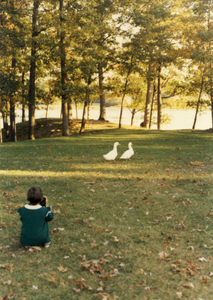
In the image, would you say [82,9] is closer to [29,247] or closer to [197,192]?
[197,192]

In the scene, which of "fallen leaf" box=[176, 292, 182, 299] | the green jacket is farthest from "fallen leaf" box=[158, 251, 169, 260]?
the green jacket

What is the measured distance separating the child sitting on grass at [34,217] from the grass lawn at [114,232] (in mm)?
334

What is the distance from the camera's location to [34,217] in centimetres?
641

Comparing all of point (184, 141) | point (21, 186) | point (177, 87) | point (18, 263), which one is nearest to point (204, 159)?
point (184, 141)

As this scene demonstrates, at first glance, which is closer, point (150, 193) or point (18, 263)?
point (18, 263)

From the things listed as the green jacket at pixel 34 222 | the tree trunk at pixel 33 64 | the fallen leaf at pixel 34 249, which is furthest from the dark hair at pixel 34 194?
the tree trunk at pixel 33 64

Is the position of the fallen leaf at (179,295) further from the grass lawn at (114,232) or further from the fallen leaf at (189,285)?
the fallen leaf at (189,285)

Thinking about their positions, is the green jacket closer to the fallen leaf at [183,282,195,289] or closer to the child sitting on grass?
the child sitting on grass

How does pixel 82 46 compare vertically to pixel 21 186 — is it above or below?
above

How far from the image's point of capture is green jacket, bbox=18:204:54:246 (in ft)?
21.0

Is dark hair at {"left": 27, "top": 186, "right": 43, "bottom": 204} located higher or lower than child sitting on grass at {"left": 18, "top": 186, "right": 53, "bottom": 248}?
higher

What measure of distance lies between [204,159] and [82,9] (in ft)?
56.3

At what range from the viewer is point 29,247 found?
6.76m

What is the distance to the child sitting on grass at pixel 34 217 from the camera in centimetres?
639
